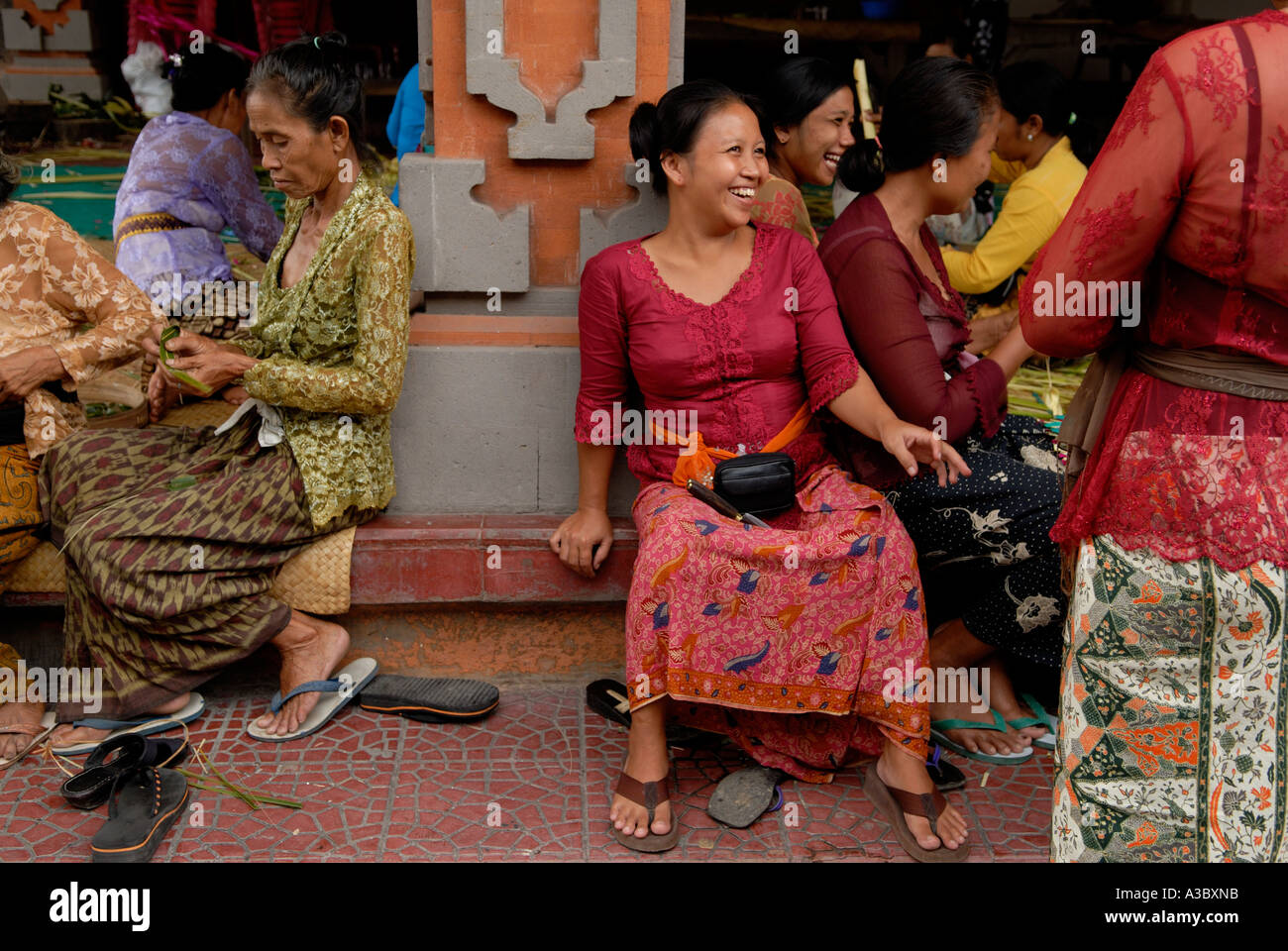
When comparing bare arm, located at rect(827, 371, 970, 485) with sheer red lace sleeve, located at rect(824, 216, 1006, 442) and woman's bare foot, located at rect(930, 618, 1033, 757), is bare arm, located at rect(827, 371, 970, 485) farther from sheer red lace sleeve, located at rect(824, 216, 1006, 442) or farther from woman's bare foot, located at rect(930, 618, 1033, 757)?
woman's bare foot, located at rect(930, 618, 1033, 757)

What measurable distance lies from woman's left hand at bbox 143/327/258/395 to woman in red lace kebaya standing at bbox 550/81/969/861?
972 millimetres

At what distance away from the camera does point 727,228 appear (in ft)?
10.7

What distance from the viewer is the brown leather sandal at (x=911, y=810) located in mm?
2928

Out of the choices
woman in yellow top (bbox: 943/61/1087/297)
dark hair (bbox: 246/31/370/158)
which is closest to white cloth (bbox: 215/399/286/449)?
dark hair (bbox: 246/31/370/158)

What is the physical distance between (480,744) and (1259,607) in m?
2.03

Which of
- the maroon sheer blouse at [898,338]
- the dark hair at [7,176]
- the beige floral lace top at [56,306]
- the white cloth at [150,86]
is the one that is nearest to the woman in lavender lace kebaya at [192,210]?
the white cloth at [150,86]

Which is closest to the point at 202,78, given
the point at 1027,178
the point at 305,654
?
the point at 305,654

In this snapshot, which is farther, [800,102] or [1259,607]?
[800,102]

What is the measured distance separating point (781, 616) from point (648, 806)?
58cm

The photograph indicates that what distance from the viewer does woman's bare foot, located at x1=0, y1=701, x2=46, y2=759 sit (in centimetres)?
328

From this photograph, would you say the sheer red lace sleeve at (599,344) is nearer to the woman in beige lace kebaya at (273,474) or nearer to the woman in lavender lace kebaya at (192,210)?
the woman in beige lace kebaya at (273,474)

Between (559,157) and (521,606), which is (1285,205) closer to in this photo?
(559,157)

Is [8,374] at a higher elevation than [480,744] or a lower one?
higher
